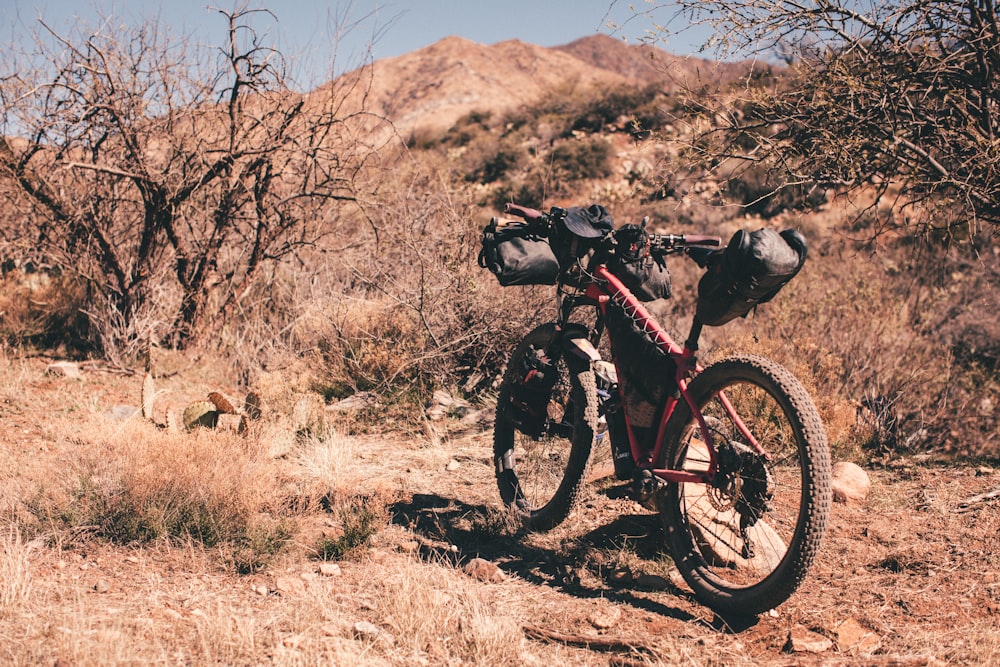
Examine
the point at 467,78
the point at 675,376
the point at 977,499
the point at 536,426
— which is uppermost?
the point at 467,78

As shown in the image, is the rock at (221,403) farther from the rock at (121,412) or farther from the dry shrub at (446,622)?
the dry shrub at (446,622)

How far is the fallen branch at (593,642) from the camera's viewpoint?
2881mm

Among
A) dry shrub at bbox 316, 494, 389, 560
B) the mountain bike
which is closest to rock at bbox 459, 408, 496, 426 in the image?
the mountain bike

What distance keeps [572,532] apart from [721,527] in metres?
0.88

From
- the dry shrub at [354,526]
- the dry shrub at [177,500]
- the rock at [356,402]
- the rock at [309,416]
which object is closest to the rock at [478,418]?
the rock at [356,402]

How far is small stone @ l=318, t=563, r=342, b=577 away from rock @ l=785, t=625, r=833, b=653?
1883 mm

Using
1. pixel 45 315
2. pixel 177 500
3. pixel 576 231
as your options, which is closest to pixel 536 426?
pixel 576 231

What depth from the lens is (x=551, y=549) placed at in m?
3.89

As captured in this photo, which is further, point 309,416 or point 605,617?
point 309,416

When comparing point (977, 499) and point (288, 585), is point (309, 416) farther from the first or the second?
point (977, 499)

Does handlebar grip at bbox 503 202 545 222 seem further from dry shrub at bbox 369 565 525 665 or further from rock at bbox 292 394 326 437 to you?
rock at bbox 292 394 326 437

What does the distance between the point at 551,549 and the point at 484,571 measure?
0.49 metres

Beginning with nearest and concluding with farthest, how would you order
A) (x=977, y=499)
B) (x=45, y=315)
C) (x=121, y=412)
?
(x=977, y=499), (x=121, y=412), (x=45, y=315)

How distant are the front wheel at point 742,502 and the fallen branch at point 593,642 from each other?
40 cm
